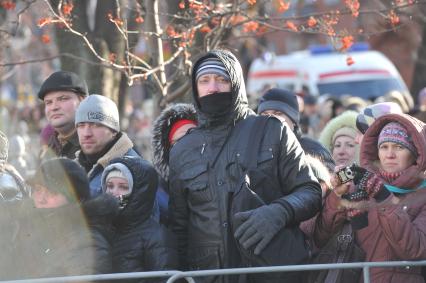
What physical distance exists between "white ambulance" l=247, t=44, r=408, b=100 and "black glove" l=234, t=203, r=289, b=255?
13.3 metres

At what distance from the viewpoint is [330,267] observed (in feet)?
16.5

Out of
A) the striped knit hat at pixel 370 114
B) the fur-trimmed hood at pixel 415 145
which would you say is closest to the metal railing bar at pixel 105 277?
the fur-trimmed hood at pixel 415 145

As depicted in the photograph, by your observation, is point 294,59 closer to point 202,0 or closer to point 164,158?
point 202,0

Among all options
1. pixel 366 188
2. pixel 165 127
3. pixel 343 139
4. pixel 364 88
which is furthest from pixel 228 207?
pixel 364 88

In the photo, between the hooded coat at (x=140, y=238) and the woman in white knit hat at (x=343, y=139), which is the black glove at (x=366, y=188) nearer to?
the hooded coat at (x=140, y=238)

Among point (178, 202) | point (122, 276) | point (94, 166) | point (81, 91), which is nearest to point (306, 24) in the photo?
point (81, 91)

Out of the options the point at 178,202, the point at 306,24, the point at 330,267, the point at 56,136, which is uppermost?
the point at 306,24

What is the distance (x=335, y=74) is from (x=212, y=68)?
1441 cm

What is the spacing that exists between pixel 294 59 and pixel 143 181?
15.3 metres

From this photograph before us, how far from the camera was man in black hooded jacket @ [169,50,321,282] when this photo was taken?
509 cm

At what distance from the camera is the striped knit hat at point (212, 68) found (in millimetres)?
5422

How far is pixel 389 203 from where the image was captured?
5.20 m

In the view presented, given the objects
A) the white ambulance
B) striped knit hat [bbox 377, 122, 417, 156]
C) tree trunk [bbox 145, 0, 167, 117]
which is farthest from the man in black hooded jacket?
the white ambulance

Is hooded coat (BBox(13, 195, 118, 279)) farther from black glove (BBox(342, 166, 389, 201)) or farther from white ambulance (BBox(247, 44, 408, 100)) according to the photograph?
white ambulance (BBox(247, 44, 408, 100))
